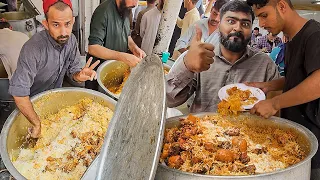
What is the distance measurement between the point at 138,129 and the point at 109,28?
1296mm

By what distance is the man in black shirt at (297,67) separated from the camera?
1.54m

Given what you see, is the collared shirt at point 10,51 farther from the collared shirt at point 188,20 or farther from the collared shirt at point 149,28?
the collared shirt at point 188,20

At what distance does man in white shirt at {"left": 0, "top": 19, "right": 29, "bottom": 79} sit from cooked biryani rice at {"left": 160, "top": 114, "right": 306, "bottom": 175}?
1.06m

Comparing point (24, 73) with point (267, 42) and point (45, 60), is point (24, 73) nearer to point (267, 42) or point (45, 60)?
point (45, 60)

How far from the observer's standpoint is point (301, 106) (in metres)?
1.73

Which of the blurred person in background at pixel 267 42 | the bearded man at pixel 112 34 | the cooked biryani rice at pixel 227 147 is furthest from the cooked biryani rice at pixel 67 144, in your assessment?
the blurred person in background at pixel 267 42

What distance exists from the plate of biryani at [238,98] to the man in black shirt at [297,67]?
8 centimetres

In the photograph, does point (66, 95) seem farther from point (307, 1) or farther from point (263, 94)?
point (307, 1)

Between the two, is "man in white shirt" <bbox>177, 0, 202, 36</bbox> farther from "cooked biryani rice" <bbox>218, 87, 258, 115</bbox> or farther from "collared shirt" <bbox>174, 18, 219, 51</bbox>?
"cooked biryani rice" <bbox>218, 87, 258, 115</bbox>

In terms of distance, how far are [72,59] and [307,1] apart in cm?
169

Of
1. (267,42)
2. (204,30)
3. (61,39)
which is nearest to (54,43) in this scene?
(61,39)

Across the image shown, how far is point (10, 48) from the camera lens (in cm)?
199

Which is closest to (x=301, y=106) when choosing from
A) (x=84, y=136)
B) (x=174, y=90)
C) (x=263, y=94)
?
(x=263, y=94)

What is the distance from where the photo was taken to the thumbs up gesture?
6.02 ft
